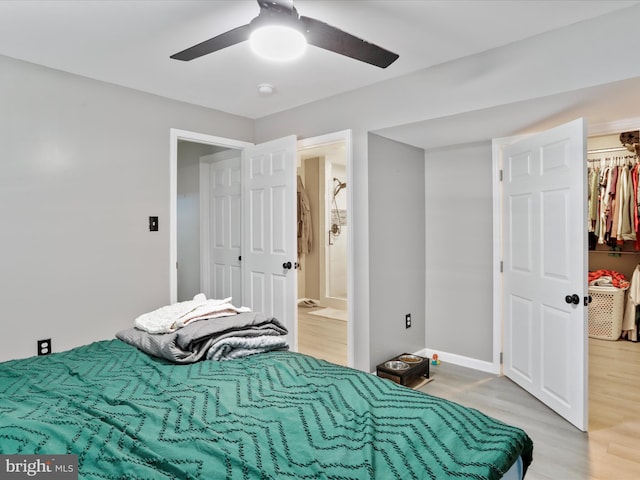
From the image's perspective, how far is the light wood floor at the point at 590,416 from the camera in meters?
2.13

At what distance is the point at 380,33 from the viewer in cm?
237

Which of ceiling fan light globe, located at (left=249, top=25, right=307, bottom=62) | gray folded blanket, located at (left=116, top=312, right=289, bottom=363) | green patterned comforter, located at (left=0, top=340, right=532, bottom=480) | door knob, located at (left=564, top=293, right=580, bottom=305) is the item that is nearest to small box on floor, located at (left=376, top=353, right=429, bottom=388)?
door knob, located at (left=564, top=293, right=580, bottom=305)

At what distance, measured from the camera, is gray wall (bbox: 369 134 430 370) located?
3.34m

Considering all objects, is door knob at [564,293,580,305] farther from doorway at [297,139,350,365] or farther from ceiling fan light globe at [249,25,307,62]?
doorway at [297,139,350,365]

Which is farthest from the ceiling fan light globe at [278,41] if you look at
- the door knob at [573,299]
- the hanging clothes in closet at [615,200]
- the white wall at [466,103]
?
the hanging clothes in closet at [615,200]

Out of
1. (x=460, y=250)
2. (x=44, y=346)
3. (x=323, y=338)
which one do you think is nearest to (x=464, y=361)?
(x=460, y=250)

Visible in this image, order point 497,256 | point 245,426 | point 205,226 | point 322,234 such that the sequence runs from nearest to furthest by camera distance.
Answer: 1. point 245,426
2. point 497,256
3. point 205,226
4. point 322,234

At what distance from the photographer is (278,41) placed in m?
1.78

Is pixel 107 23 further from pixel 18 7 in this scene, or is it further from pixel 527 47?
pixel 527 47

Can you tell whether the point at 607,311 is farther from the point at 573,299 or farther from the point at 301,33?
the point at 301,33

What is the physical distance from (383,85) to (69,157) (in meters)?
2.39

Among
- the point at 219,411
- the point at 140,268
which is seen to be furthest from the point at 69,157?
the point at 219,411

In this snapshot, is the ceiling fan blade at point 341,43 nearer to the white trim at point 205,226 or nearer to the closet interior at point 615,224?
the white trim at point 205,226

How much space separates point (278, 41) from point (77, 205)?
208 centimetres
